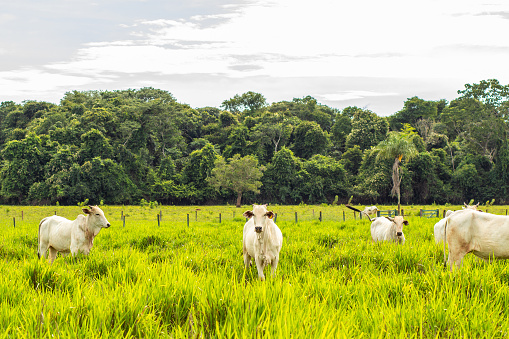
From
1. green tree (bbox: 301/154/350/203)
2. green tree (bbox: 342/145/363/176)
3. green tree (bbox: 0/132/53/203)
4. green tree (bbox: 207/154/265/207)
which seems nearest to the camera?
green tree (bbox: 0/132/53/203)

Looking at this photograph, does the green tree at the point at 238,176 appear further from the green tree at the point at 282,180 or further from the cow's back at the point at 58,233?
the cow's back at the point at 58,233

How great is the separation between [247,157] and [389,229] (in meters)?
34.3

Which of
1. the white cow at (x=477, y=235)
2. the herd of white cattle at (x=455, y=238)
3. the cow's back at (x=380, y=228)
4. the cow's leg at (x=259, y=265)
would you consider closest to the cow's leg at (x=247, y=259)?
the herd of white cattle at (x=455, y=238)

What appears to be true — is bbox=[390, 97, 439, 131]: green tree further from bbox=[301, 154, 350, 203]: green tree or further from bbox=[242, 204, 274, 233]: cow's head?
bbox=[242, 204, 274, 233]: cow's head

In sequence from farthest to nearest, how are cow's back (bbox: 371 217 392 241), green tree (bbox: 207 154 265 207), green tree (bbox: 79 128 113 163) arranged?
green tree (bbox: 79 128 113 163)
green tree (bbox: 207 154 265 207)
cow's back (bbox: 371 217 392 241)

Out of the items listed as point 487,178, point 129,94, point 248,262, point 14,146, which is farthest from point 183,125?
point 248,262

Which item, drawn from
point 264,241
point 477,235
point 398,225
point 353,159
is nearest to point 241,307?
point 264,241

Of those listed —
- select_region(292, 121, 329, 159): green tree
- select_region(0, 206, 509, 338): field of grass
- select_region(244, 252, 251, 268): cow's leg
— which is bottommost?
select_region(244, 252, 251, 268): cow's leg

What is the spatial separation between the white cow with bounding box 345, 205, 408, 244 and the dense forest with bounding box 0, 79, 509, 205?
31.7 meters

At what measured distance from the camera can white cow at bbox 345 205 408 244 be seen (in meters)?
9.83

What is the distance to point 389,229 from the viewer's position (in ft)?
A: 33.8

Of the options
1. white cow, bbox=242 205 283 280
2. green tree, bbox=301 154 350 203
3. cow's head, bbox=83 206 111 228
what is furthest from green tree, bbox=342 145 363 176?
white cow, bbox=242 205 283 280

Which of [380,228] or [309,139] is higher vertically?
[309,139]

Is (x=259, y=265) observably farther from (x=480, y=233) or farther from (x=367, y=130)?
(x=367, y=130)
